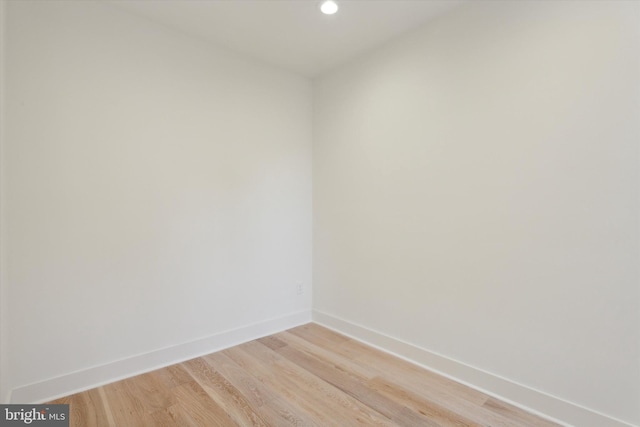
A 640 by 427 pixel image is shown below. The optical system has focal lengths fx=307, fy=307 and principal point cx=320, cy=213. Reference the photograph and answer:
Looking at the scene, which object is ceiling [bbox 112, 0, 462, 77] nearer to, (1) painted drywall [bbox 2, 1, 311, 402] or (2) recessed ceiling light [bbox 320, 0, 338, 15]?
(2) recessed ceiling light [bbox 320, 0, 338, 15]

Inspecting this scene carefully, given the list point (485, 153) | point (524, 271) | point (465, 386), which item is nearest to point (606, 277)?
point (524, 271)

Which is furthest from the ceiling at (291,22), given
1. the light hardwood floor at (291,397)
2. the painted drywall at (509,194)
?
the light hardwood floor at (291,397)

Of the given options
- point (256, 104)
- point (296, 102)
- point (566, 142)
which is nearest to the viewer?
point (566, 142)

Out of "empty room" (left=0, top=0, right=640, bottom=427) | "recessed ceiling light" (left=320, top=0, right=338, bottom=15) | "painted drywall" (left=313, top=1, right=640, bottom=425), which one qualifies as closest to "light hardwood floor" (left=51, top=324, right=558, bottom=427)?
"empty room" (left=0, top=0, right=640, bottom=427)

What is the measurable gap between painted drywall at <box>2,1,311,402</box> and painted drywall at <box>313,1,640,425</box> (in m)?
0.98

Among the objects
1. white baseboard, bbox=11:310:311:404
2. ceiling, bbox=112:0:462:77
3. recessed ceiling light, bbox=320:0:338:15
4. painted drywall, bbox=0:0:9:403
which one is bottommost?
white baseboard, bbox=11:310:311:404

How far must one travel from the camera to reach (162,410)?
178 centimetres

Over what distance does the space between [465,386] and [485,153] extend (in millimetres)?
1533

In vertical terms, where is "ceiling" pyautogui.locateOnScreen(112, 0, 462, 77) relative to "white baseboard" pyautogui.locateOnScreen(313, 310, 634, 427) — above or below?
above

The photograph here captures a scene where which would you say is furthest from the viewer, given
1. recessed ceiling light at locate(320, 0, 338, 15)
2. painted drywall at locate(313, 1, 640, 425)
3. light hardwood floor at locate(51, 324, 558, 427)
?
recessed ceiling light at locate(320, 0, 338, 15)

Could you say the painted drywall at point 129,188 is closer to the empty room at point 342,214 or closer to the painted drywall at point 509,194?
the empty room at point 342,214

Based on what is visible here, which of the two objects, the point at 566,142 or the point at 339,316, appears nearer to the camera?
the point at 566,142

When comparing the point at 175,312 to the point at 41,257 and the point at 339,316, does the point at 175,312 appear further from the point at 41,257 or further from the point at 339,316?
the point at 339,316

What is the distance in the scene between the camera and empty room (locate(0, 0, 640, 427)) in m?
1.62
